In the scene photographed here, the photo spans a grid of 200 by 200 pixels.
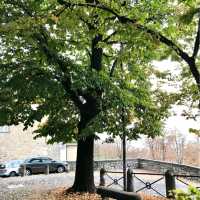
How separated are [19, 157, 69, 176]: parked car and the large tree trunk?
1620cm

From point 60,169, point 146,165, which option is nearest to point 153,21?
point 146,165

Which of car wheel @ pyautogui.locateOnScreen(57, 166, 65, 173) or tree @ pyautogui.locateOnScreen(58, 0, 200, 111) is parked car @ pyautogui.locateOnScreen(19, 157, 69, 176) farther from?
tree @ pyautogui.locateOnScreen(58, 0, 200, 111)

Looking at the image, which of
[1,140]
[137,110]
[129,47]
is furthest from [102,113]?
[1,140]

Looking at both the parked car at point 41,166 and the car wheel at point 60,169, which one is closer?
the parked car at point 41,166

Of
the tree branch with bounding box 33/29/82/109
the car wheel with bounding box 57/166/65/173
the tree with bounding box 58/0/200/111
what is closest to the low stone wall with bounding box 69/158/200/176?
the car wheel with bounding box 57/166/65/173

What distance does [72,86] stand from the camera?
17.0 metres

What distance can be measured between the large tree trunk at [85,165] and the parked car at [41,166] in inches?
638

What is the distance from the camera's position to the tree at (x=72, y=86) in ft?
54.3

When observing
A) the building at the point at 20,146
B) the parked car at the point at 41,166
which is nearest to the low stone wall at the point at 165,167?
the parked car at the point at 41,166

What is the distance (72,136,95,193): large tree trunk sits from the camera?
19.9 m

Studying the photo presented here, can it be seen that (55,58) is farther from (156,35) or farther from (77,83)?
(156,35)

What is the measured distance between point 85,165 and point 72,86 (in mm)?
4646

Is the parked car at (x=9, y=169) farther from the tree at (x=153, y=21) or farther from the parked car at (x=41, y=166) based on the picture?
the tree at (x=153, y=21)

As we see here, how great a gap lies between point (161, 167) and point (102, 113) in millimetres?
17632
